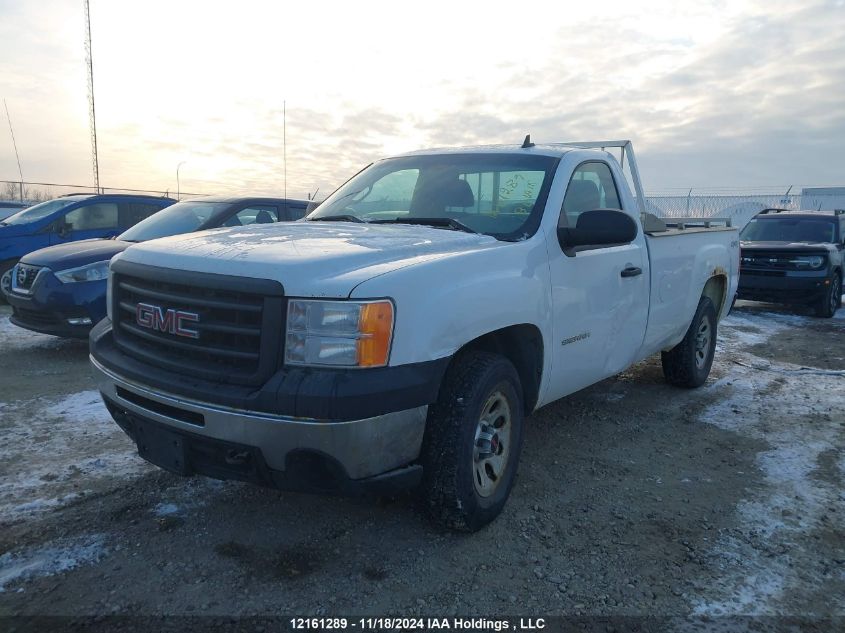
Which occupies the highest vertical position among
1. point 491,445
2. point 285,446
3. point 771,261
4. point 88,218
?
point 88,218

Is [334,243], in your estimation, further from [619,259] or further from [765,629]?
[765,629]

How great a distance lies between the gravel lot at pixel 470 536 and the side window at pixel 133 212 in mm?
5008

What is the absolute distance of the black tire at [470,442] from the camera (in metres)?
2.93

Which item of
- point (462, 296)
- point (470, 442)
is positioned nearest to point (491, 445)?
point (470, 442)

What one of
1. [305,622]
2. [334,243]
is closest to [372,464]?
[305,622]

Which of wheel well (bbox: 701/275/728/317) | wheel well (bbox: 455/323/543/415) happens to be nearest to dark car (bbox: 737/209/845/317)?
wheel well (bbox: 701/275/728/317)

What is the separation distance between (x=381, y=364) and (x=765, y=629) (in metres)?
1.82

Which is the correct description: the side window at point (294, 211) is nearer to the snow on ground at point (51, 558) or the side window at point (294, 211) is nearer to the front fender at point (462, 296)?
the front fender at point (462, 296)

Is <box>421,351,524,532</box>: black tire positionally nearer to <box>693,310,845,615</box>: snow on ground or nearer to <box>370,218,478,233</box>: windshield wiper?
<box>370,218,478,233</box>: windshield wiper

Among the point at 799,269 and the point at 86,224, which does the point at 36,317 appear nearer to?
the point at 86,224

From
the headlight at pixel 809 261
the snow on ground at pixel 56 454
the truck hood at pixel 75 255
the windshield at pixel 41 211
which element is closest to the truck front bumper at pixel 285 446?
the snow on ground at pixel 56 454

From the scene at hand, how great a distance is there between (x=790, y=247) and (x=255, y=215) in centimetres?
878

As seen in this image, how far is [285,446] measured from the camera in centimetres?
258

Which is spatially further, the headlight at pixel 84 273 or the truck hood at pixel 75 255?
the truck hood at pixel 75 255
